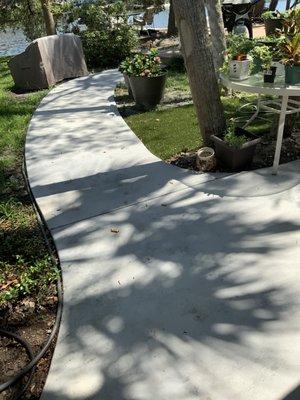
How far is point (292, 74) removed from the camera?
3.69 metres

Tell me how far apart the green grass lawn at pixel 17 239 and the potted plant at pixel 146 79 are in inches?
78.7

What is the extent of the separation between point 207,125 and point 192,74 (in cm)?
57

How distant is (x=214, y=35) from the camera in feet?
20.5

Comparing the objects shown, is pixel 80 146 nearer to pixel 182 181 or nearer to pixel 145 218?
pixel 182 181

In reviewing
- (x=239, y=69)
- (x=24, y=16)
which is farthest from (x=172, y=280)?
(x=24, y=16)

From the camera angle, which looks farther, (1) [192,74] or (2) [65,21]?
(2) [65,21]

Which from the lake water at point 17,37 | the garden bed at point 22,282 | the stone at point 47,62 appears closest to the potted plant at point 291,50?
the garden bed at point 22,282

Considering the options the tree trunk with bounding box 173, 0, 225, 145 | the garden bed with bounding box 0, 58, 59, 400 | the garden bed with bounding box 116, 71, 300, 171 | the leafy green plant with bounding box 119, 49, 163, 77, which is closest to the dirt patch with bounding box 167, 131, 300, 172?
the garden bed with bounding box 116, 71, 300, 171

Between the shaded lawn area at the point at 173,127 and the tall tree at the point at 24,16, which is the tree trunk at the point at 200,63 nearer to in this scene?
the shaded lawn area at the point at 173,127

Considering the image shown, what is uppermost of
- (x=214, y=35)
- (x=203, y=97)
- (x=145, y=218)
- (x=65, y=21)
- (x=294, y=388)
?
(x=65, y=21)

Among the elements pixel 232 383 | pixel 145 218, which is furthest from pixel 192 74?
pixel 232 383

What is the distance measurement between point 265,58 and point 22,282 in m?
3.05

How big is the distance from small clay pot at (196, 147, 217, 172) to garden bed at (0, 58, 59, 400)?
1807mm

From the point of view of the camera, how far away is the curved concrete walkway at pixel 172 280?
2.22 meters
